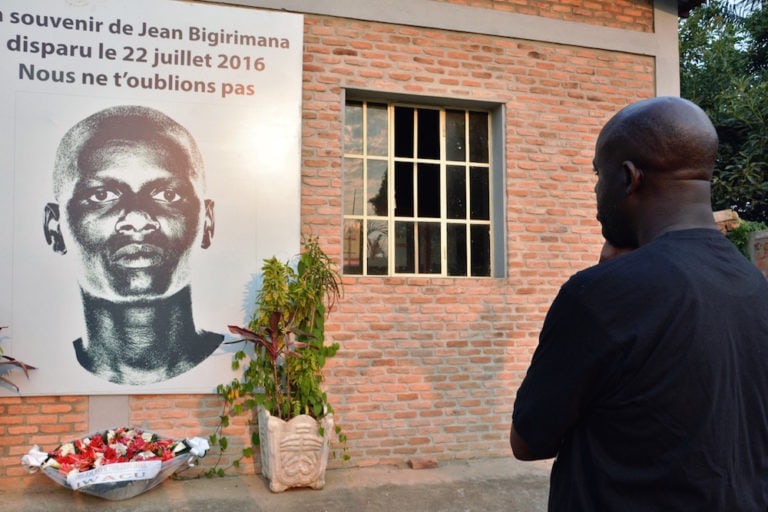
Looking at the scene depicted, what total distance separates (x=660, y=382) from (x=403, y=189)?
5087 millimetres

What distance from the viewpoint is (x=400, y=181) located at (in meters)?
6.24

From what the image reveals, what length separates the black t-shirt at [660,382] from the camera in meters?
1.24

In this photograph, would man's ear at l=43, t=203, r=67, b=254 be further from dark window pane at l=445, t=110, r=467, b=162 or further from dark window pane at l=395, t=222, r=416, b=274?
dark window pane at l=445, t=110, r=467, b=162

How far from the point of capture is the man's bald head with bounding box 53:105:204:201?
520 centimetres

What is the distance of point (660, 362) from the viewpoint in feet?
4.06

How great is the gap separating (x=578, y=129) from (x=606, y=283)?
18.4ft

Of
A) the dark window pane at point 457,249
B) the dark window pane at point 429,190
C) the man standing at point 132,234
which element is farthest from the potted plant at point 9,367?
the dark window pane at point 457,249

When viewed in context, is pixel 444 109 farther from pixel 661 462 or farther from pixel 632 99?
pixel 661 462

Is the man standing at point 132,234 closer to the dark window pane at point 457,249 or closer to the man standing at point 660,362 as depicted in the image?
the dark window pane at point 457,249

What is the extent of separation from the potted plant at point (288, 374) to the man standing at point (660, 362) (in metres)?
3.85

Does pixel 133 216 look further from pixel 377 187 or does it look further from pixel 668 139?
pixel 668 139

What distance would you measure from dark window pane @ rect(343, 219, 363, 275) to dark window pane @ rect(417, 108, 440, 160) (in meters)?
0.97

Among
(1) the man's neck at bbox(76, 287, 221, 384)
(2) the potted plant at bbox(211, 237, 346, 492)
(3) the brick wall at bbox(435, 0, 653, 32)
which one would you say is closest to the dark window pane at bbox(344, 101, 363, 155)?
(2) the potted plant at bbox(211, 237, 346, 492)

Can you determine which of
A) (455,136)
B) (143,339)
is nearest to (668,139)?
(143,339)
